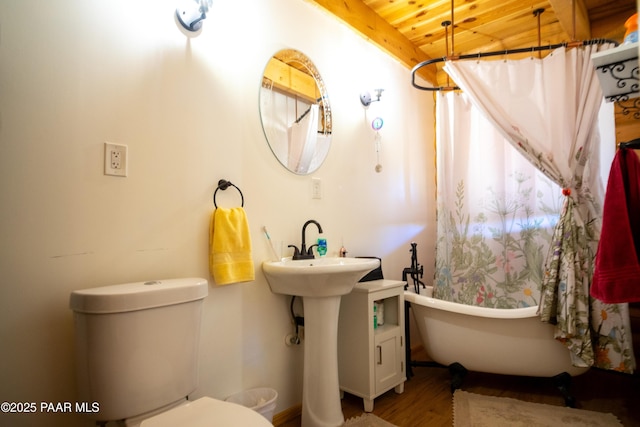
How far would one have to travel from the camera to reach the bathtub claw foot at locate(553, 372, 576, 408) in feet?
5.97

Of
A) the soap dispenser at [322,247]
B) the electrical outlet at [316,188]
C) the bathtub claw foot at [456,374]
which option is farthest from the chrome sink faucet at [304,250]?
the bathtub claw foot at [456,374]

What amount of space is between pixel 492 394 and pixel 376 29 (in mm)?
2553

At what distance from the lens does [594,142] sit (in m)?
1.94

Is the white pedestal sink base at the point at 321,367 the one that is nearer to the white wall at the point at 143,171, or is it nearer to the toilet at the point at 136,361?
the white wall at the point at 143,171

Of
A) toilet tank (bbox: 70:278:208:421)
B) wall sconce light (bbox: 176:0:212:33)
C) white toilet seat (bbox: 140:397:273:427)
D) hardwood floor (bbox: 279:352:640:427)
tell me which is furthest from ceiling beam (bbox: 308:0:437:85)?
hardwood floor (bbox: 279:352:640:427)

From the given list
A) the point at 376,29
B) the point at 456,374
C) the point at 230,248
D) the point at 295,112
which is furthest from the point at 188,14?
the point at 456,374

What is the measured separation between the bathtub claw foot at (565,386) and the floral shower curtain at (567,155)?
182 mm

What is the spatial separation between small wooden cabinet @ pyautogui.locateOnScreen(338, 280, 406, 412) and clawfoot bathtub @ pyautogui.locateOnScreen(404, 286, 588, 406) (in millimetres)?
246

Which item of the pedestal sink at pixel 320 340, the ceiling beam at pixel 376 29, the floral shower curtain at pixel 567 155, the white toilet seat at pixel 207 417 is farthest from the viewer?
the ceiling beam at pixel 376 29

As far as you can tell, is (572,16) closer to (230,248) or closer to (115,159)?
(230,248)

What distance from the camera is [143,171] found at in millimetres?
1324

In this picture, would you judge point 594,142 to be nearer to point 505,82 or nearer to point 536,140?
point 536,140

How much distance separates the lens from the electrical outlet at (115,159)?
1229 mm

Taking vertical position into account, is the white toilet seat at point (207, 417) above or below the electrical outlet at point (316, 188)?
below
